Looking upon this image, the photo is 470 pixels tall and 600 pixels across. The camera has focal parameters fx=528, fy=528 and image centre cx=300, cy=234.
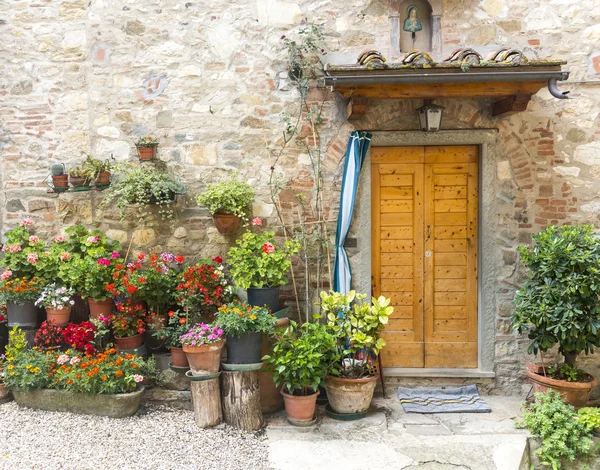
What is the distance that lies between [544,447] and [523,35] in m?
3.66

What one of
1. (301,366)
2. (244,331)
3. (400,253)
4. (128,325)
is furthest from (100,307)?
(400,253)

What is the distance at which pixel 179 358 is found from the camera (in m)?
4.58

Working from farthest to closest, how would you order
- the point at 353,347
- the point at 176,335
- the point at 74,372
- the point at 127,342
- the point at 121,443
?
the point at 127,342 → the point at 176,335 → the point at 353,347 → the point at 74,372 → the point at 121,443

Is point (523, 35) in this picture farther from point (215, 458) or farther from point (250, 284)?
point (215, 458)

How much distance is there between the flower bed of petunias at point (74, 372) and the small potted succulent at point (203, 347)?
47cm

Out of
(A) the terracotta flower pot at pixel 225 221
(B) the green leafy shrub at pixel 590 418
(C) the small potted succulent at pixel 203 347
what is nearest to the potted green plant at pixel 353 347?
(C) the small potted succulent at pixel 203 347

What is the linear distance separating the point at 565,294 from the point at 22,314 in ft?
15.6

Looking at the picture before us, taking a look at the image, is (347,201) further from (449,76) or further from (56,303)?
(56,303)

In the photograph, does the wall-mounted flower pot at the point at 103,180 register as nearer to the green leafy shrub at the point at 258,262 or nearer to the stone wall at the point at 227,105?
the stone wall at the point at 227,105

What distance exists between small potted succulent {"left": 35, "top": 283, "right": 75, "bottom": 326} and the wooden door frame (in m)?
2.65

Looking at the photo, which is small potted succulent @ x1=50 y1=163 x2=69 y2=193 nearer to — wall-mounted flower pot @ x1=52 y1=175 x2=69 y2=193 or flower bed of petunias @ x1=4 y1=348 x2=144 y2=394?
wall-mounted flower pot @ x1=52 y1=175 x2=69 y2=193

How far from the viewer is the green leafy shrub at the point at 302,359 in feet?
13.9

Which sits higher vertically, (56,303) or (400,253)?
(400,253)

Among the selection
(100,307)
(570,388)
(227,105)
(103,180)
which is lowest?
(570,388)
